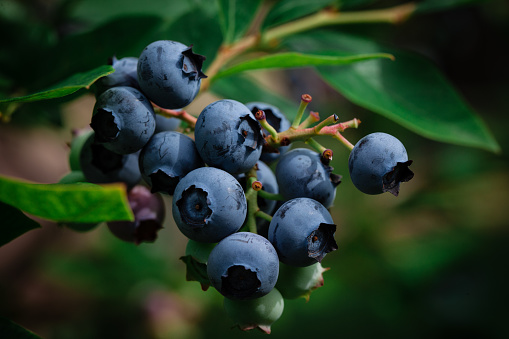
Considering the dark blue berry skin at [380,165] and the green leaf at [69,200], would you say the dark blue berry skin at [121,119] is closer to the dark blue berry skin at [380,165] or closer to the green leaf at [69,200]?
the green leaf at [69,200]

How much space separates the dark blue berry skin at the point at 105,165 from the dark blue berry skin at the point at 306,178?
329 mm

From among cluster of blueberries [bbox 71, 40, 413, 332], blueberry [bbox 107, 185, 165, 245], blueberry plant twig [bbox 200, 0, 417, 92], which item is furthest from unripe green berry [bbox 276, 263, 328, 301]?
blueberry plant twig [bbox 200, 0, 417, 92]

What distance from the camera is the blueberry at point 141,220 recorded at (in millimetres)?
1062

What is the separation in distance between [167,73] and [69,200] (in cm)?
30

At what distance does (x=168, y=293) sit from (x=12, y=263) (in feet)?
4.82

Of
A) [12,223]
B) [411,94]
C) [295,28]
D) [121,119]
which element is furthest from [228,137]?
[295,28]

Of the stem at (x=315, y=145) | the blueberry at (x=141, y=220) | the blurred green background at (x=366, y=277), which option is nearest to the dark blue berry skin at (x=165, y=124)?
the blueberry at (x=141, y=220)

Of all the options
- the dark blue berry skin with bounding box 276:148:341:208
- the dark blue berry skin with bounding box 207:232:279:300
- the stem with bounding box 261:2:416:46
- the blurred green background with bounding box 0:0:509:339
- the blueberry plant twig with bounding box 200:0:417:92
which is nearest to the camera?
the dark blue berry skin with bounding box 207:232:279:300

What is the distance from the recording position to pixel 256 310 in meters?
0.84

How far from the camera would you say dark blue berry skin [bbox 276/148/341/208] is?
0.86 m

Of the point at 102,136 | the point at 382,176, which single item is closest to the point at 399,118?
the point at 382,176

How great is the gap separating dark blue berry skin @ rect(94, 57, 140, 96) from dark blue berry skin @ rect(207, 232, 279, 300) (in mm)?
360

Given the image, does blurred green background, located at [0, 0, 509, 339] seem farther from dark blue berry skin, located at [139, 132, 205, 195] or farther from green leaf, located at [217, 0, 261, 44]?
dark blue berry skin, located at [139, 132, 205, 195]

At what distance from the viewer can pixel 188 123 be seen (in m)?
0.97
